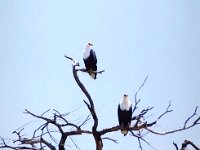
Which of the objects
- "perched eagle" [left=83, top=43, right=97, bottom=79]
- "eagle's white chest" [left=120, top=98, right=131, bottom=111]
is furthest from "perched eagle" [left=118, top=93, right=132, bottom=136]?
"perched eagle" [left=83, top=43, right=97, bottom=79]

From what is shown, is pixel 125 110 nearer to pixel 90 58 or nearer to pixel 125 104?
pixel 125 104

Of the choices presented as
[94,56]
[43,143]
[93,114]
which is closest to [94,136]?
[93,114]

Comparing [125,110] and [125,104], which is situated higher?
[125,104]

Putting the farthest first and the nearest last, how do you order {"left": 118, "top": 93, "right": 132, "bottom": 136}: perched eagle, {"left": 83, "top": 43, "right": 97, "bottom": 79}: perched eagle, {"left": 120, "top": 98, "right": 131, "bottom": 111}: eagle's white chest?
{"left": 83, "top": 43, "right": 97, "bottom": 79}: perched eagle < {"left": 120, "top": 98, "right": 131, "bottom": 111}: eagle's white chest < {"left": 118, "top": 93, "right": 132, "bottom": 136}: perched eagle

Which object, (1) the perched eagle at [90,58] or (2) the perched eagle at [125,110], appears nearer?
(2) the perched eagle at [125,110]

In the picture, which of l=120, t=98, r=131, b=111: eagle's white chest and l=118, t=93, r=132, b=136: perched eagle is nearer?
l=118, t=93, r=132, b=136: perched eagle

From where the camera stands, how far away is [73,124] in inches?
183

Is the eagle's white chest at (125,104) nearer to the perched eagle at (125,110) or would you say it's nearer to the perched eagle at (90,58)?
the perched eagle at (125,110)

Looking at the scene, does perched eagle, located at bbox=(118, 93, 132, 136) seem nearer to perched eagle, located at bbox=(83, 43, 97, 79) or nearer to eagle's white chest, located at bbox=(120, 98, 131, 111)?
eagle's white chest, located at bbox=(120, 98, 131, 111)

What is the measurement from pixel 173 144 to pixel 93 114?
3.49 feet

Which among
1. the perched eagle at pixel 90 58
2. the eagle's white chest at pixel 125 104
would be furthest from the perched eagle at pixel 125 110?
the perched eagle at pixel 90 58

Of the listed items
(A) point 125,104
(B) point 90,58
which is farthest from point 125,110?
(B) point 90,58

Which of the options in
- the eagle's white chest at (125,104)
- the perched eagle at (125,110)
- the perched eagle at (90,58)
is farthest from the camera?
the perched eagle at (90,58)

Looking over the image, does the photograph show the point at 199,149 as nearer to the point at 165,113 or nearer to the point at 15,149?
the point at 165,113
